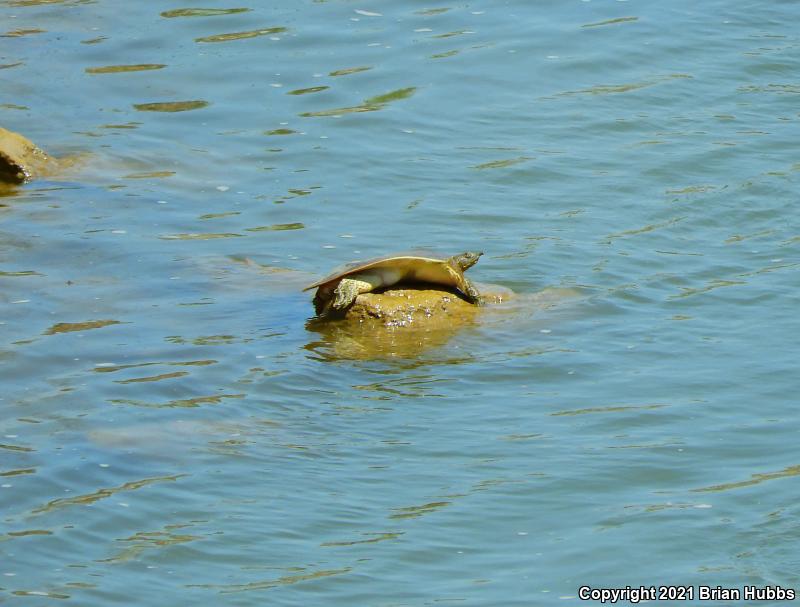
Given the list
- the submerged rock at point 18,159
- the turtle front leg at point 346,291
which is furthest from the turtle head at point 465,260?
the submerged rock at point 18,159

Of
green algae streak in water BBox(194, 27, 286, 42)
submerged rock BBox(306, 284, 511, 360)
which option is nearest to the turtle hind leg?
submerged rock BBox(306, 284, 511, 360)

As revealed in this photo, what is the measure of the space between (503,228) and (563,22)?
486 centimetres

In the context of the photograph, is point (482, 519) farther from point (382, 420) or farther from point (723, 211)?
point (723, 211)

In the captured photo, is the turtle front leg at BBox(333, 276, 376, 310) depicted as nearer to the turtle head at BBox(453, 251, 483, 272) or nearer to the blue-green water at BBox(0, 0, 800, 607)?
the blue-green water at BBox(0, 0, 800, 607)

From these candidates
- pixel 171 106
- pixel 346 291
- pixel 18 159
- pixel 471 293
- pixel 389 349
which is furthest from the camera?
pixel 171 106

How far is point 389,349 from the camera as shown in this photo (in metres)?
7.99

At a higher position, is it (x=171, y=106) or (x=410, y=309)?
(x=171, y=106)

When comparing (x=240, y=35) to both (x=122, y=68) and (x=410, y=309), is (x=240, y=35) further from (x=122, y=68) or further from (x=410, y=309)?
(x=410, y=309)

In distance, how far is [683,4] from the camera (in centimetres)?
1461

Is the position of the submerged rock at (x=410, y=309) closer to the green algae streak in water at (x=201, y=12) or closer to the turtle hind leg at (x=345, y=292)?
the turtle hind leg at (x=345, y=292)

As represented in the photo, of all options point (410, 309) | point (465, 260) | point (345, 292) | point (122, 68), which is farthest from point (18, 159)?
point (465, 260)

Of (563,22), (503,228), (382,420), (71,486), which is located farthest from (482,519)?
(563,22)

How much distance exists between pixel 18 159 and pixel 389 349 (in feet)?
13.4

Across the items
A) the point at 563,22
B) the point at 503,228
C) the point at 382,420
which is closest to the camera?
the point at 382,420
